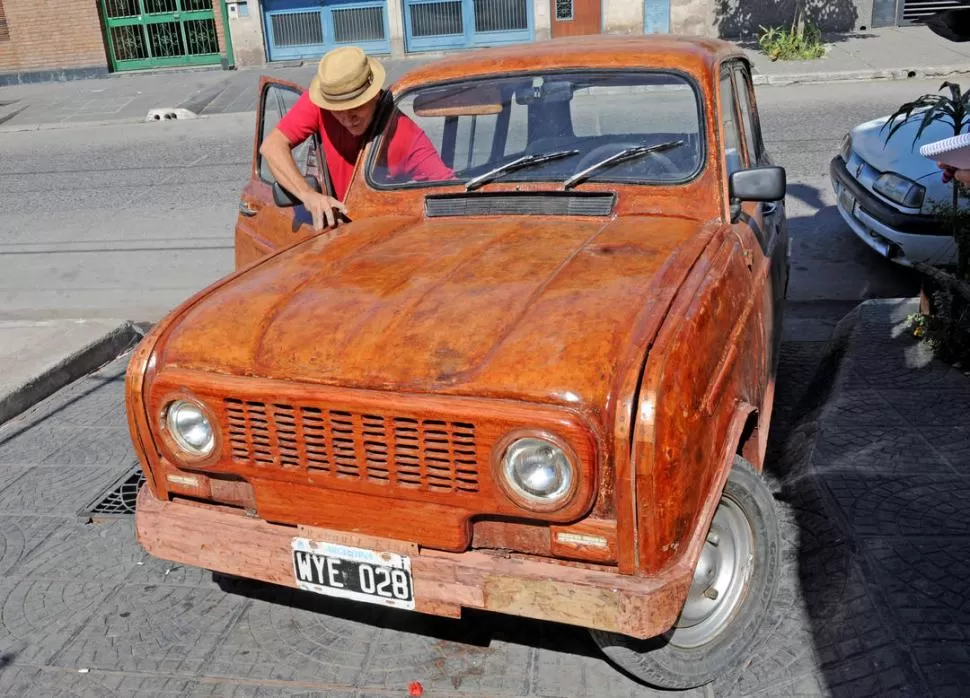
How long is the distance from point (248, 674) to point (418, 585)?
0.88 m

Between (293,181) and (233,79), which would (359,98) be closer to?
(293,181)

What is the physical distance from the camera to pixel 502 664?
3.36m

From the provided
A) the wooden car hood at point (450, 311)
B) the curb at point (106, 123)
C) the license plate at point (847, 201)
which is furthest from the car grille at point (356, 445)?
the curb at point (106, 123)

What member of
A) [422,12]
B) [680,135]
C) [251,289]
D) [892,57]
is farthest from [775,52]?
[251,289]

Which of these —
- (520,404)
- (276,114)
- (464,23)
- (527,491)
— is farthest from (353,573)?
(464,23)

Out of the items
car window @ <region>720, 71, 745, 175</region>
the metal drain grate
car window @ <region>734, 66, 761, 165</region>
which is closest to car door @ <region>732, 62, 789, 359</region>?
car window @ <region>734, 66, 761, 165</region>

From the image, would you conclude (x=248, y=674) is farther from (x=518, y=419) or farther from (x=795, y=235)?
(x=795, y=235)

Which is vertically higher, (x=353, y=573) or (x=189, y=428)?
(x=189, y=428)

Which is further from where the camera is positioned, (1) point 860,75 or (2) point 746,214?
(1) point 860,75

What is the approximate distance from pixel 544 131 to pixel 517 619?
2.06 m

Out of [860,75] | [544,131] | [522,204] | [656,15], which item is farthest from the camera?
[656,15]

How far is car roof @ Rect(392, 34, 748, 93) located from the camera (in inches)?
159

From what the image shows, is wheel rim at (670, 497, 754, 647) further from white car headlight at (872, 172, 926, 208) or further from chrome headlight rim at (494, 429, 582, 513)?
white car headlight at (872, 172, 926, 208)

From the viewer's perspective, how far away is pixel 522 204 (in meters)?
3.99
